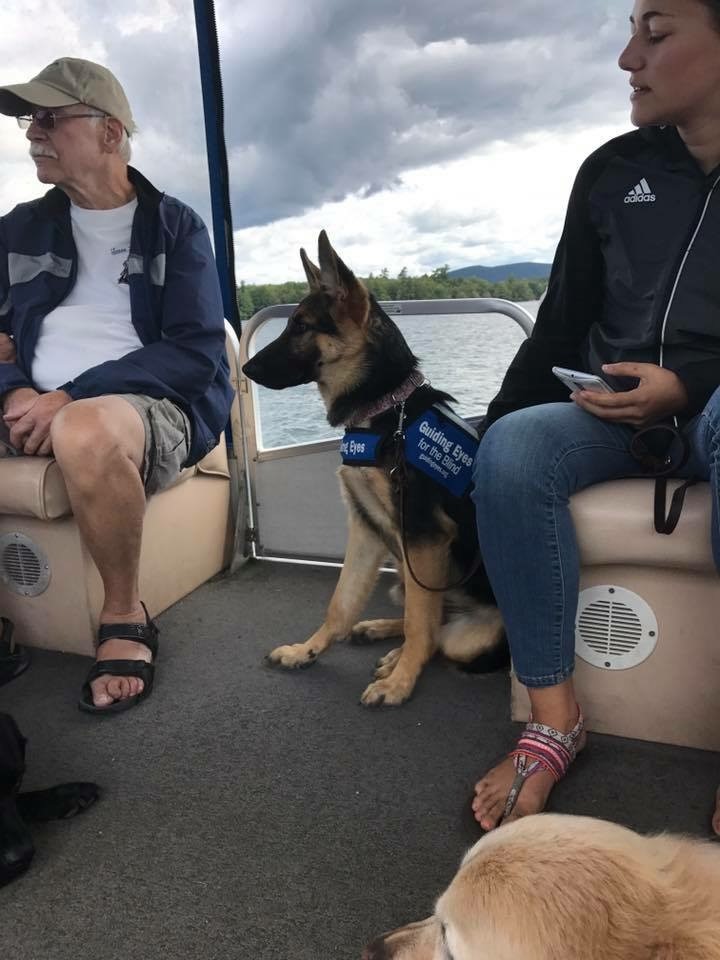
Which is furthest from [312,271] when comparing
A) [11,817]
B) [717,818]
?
[717,818]

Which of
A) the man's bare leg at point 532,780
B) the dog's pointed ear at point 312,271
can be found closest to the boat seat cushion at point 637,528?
the man's bare leg at point 532,780

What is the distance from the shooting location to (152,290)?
2096 millimetres

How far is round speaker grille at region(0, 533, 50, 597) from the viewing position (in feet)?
6.79

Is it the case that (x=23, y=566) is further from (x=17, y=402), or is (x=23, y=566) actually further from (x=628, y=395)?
(x=628, y=395)

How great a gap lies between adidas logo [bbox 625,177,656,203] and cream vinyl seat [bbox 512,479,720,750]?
561mm

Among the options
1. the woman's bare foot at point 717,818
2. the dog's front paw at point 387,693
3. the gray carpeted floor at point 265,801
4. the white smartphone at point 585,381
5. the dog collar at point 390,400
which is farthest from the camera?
the dog collar at point 390,400

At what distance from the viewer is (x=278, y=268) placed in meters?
2.59

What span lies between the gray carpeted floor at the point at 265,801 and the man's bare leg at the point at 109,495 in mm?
135

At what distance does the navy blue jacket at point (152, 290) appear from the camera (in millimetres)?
2072

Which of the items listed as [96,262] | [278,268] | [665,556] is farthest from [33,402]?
[665,556]

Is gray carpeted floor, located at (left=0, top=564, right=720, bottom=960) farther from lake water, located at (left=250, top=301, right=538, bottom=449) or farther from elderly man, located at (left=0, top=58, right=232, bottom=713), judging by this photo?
lake water, located at (left=250, top=301, right=538, bottom=449)

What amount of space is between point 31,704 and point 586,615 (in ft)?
4.48

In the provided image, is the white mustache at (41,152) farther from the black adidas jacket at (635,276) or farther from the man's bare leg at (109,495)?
the black adidas jacket at (635,276)

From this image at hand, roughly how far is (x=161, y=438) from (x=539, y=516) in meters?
1.10
